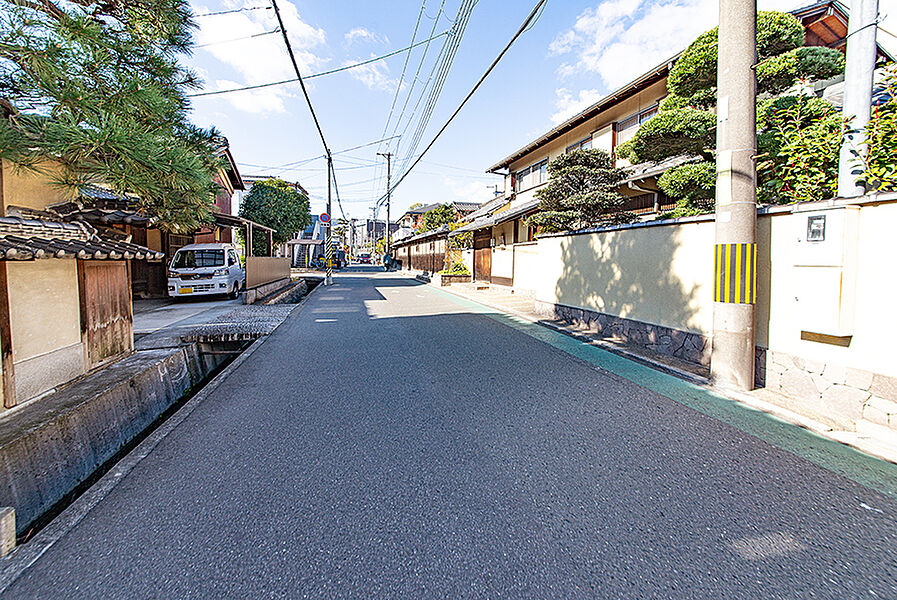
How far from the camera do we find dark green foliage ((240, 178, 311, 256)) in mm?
24625

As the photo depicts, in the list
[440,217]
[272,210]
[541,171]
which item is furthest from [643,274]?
[440,217]

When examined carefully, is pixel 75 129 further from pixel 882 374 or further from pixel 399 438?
pixel 882 374

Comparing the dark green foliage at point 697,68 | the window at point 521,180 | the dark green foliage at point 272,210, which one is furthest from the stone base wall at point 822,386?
the dark green foliage at point 272,210

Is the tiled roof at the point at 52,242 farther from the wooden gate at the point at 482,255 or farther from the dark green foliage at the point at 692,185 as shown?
the wooden gate at the point at 482,255

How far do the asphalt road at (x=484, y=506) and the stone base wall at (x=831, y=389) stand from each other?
61 centimetres

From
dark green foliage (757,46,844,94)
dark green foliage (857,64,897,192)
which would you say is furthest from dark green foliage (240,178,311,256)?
dark green foliage (857,64,897,192)

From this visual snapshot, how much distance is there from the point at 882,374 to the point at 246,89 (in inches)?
532

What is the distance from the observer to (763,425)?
359 centimetres

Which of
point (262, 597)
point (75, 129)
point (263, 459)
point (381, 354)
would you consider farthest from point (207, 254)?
point (262, 597)

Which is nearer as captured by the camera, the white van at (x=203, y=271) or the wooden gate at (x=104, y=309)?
the wooden gate at (x=104, y=309)

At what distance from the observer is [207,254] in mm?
13125

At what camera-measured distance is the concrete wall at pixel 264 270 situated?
1404 cm

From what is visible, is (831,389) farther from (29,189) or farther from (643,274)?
(29,189)

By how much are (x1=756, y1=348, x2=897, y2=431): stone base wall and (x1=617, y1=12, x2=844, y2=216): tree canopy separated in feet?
6.33
